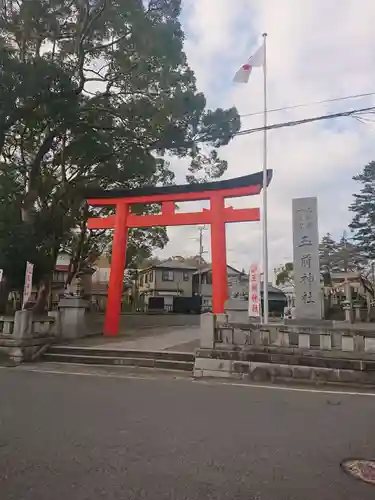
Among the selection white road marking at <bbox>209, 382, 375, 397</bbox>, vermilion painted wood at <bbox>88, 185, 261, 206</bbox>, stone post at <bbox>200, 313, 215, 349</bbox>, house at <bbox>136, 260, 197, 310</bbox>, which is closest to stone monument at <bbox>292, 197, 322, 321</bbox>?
vermilion painted wood at <bbox>88, 185, 261, 206</bbox>

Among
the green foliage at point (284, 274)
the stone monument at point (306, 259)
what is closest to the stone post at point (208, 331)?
the stone monument at point (306, 259)

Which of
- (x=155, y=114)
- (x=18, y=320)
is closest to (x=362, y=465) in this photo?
(x=18, y=320)

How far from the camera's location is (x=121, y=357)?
1162 cm

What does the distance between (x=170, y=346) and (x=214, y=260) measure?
11.9 feet

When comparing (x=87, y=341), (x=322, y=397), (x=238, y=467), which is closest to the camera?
(x=238, y=467)

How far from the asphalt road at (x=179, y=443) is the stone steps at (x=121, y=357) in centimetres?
302

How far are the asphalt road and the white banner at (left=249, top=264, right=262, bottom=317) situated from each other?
4234 millimetres

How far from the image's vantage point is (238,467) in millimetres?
3990

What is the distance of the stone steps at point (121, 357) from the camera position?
1095cm

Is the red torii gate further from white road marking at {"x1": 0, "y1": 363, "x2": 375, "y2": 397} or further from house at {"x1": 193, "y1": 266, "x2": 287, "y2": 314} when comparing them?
house at {"x1": 193, "y1": 266, "x2": 287, "y2": 314}

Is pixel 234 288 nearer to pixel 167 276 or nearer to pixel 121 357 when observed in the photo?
pixel 167 276

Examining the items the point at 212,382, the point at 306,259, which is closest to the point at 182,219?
the point at 306,259

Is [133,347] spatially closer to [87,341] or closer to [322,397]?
[87,341]

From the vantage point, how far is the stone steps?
11.0m
